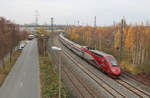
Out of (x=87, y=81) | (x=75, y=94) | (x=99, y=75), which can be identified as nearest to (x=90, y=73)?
(x=99, y=75)

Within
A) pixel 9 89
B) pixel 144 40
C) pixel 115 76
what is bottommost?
pixel 9 89

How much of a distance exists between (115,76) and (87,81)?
416 centimetres

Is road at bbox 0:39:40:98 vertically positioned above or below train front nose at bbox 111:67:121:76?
below

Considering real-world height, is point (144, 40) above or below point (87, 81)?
above

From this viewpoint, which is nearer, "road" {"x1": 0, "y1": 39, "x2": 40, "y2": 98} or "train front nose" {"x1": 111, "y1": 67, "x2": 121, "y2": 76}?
"road" {"x1": 0, "y1": 39, "x2": 40, "y2": 98}

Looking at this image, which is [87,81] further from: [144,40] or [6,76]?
[144,40]

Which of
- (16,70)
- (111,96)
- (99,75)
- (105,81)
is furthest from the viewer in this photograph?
(16,70)

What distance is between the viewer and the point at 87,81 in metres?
18.5

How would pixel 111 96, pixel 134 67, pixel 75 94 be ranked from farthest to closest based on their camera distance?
pixel 134 67
pixel 75 94
pixel 111 96

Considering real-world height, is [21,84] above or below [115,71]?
below

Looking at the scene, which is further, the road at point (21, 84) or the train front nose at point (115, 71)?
the train front nose at point (115, 71)

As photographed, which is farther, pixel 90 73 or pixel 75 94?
pixel 90 73

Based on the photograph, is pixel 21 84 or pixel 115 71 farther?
pixel 21 84

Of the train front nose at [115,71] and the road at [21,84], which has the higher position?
the train front nose at [115,71]
